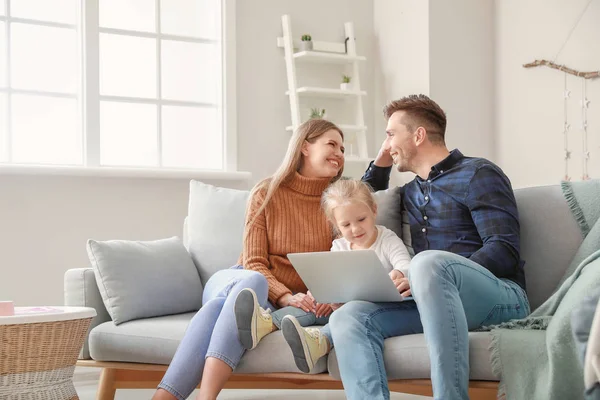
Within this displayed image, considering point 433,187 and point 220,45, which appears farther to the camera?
point 220,45

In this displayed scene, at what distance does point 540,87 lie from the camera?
4723mm

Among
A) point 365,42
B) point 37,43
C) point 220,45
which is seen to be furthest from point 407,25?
point 37,43

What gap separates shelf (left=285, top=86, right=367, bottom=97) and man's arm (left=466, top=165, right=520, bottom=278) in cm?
223

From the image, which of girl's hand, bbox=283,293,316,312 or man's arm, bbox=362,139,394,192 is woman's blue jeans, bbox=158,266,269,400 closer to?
girl's hand, bbox=283,293,316,312

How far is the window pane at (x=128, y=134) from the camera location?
444cm

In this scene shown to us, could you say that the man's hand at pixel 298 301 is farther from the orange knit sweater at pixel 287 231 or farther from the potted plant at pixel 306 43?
the potted plant at pixel 306 43

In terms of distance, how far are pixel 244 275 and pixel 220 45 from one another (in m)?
2.42

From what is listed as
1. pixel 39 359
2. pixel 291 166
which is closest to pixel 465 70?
pixel 291 166

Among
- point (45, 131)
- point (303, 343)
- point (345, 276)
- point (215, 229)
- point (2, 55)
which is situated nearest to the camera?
point (303, 343)

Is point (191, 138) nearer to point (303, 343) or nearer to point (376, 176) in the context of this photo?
point (376, 176)

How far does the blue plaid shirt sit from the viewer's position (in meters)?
2.48

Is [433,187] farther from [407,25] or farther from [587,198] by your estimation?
[407,25]

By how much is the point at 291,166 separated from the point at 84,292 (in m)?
0.86

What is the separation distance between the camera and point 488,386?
2.20 metres
